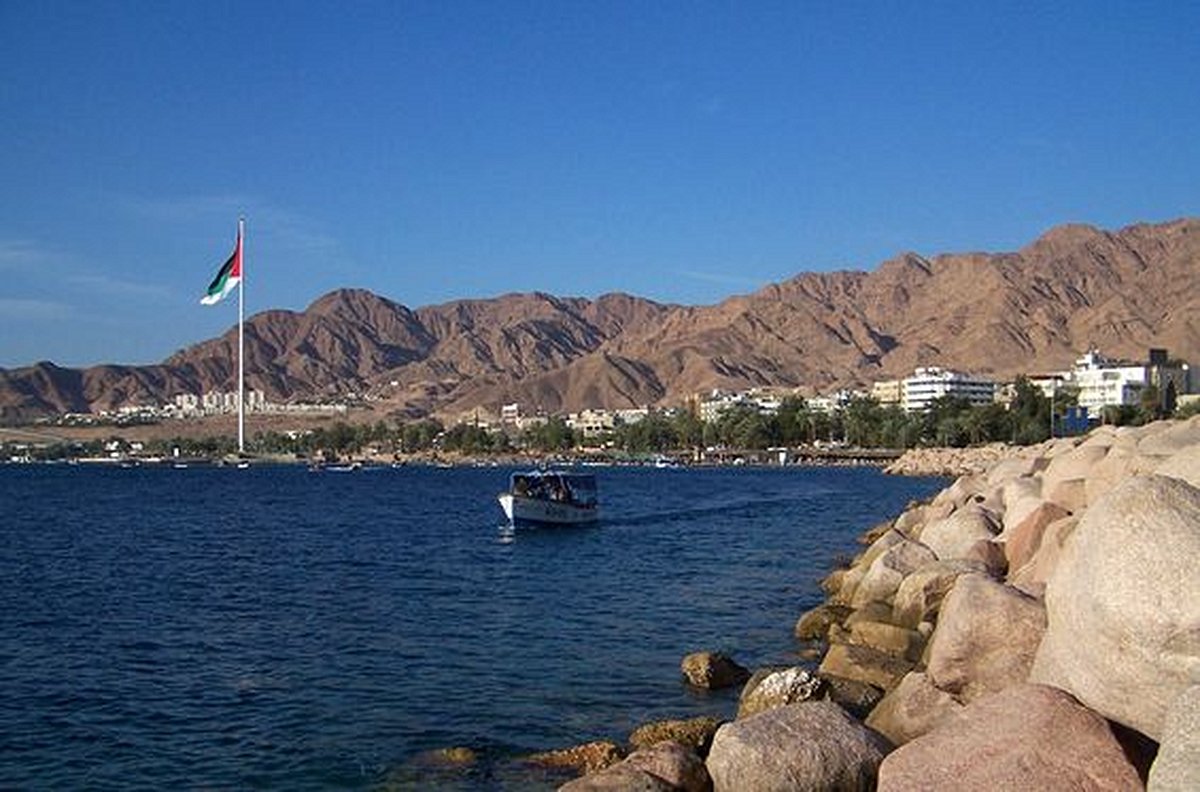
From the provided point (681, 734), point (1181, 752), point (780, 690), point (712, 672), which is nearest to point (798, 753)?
point (681, 734)

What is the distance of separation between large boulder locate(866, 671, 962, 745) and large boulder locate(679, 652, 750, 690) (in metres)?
6.94

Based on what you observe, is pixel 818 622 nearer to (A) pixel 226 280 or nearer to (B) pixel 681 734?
(B) pixel 681 734

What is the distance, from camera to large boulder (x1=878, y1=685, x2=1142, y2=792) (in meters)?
10.1

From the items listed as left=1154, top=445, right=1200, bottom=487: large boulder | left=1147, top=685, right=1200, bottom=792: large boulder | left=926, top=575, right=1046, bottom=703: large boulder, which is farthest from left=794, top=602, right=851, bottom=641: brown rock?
left=1147, top=685, right=1200, bottom=792: large boulder

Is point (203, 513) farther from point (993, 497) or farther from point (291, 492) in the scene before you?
point (993, 497)

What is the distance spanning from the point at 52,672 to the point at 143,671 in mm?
1757

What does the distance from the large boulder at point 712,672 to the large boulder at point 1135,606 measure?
1093cm

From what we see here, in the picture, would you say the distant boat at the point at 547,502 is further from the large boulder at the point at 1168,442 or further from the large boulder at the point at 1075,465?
the large boulder at the point at 1168,442

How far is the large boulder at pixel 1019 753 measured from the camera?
1014 cm

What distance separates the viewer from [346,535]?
62.8 meters

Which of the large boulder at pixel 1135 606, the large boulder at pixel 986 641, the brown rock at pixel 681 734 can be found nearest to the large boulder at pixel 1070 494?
the large boulder at pixel 986 641

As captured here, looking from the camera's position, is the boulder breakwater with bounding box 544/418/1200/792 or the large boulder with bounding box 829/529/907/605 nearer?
the boulder breakwater with bounding box 544/418/1200/792

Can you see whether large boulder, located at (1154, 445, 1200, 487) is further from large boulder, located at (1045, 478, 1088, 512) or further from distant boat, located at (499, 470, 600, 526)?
distant boat, located at (499, 470, 600, 526)

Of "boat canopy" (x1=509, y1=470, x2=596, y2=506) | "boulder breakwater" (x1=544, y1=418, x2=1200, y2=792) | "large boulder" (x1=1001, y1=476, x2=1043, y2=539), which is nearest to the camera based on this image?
"boulder breakwater" (x1=544, y1=418, x2=1200, y2=792)
